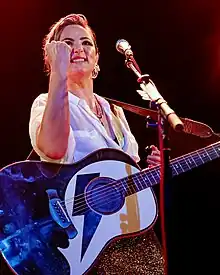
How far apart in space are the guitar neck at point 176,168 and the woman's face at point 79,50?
0.54 meters

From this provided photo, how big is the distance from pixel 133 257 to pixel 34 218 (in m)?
0.39

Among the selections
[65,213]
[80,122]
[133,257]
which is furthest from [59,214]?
[80,122]

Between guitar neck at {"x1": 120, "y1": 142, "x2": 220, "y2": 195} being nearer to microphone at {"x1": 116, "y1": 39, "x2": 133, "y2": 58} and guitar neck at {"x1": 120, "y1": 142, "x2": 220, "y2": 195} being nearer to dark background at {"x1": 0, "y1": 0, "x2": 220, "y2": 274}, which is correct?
microphone at {"x1": 116, "y1": 39, "x2": 133, "y2": 58}

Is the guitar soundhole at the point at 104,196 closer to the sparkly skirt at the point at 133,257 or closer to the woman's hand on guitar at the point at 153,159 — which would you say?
the sparkly skirt at the point at 133,257

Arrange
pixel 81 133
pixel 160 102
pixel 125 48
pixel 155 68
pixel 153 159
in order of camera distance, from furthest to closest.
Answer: pixel 155 68
pixel 153 159
pixel 81 133
pixel 125 48
pixel 160 102

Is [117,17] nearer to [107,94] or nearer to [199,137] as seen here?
[107,94]

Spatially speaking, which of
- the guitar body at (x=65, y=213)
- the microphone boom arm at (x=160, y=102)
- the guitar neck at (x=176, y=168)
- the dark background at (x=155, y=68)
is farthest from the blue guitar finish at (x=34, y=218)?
the dark background at (x=155, y=68)

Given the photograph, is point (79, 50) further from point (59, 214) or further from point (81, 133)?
point (59, 214)

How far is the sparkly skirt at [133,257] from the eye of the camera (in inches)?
66.0

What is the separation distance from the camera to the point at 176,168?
→ 1914 millimetres

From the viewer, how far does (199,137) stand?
1.99 metres

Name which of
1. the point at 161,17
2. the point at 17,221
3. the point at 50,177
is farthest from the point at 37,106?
the point at 161,17

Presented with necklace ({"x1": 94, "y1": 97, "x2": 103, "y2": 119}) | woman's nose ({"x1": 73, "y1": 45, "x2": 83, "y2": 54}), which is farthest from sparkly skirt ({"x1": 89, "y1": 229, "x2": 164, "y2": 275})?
woman's nose ({"x1": 73, "y1": 45, "x2": 83, "y2": 54})

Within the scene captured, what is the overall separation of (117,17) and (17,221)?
63.4 inches
